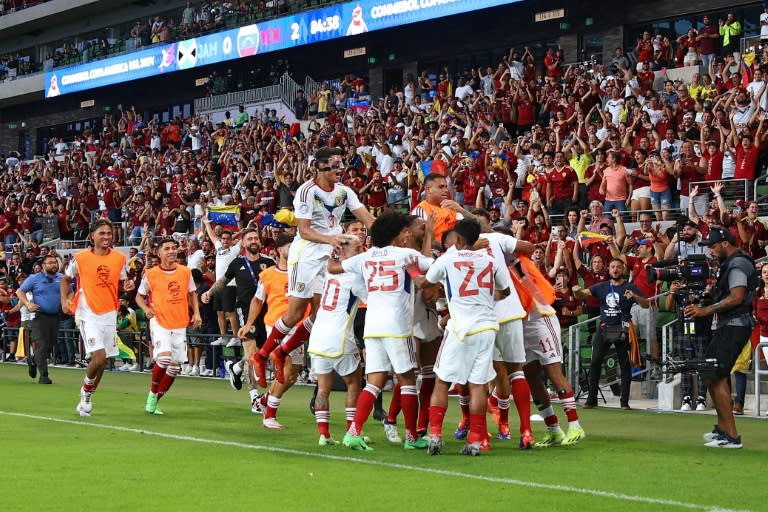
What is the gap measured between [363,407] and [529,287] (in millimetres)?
2125

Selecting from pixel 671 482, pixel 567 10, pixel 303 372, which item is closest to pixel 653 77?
pixel 567 10

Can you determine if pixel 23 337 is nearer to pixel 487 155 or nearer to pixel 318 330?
pixel 487 155

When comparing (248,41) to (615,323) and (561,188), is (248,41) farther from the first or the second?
(615,323)

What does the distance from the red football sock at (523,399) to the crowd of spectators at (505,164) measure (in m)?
3.33

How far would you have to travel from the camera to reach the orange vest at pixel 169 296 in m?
14.3

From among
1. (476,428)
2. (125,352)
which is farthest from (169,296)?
(125,352)

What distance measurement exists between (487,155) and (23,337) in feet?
37.4

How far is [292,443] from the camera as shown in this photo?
1106cm

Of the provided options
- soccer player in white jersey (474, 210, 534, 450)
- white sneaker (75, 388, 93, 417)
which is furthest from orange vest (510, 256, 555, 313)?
white sneaker (75, 388, 93, 417)

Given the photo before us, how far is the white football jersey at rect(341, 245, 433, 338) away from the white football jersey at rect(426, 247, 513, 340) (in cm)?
34

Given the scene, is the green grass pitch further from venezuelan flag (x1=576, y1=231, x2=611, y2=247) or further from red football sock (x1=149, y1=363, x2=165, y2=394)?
venezuelan flag (x1=576, y1=231, x2=611, y2=247)

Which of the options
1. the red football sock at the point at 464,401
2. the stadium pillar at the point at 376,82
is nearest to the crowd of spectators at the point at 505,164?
the stadium pillar at the point at 376,82

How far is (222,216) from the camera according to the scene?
86.5 ft

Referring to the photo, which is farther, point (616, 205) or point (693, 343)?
point (616, 205)
